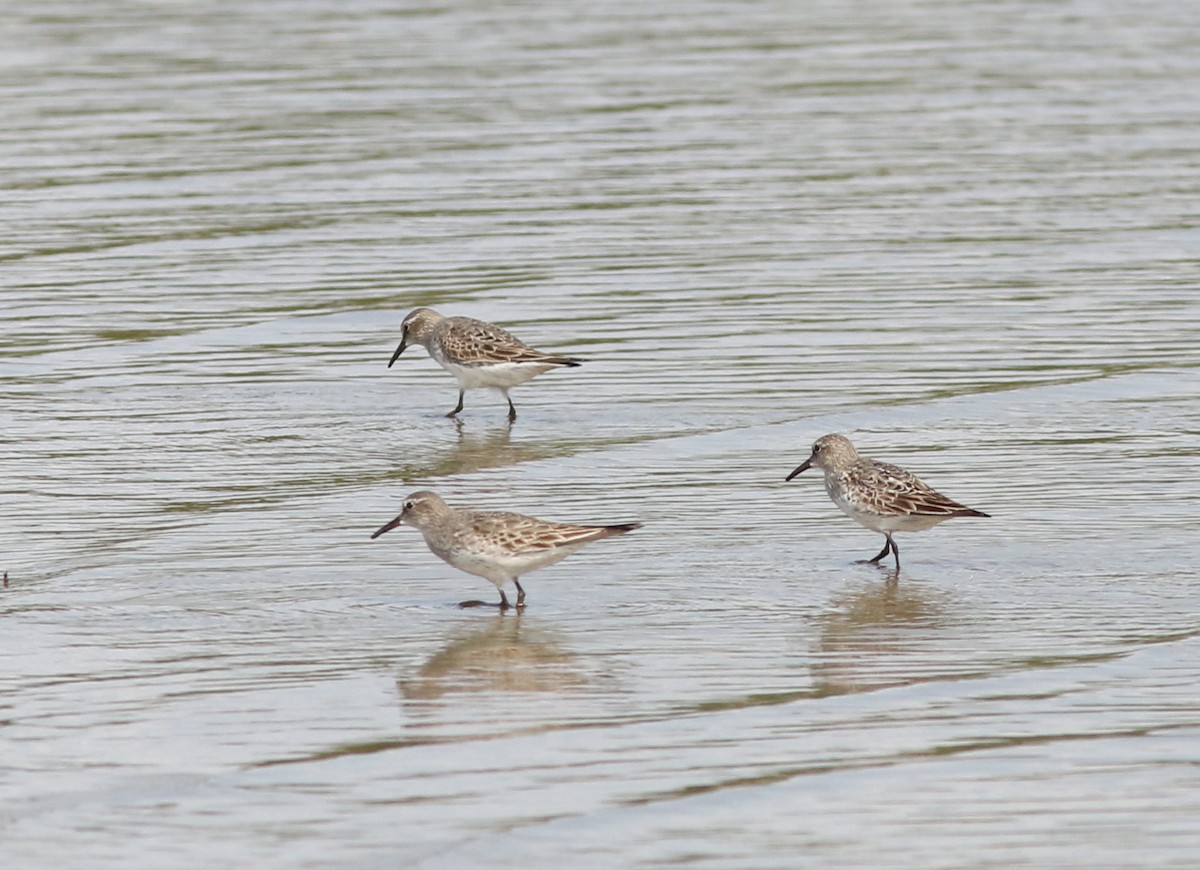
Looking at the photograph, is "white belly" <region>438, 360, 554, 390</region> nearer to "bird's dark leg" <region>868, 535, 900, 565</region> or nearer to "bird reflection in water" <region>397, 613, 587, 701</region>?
"bird's dark leg" <region>868, 535, 900, 565</region>

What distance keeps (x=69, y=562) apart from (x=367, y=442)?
388 centimetres

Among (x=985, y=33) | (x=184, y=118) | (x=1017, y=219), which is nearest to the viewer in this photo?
(x=1017, y=219)

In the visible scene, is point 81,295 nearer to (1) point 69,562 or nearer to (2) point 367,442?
(2) point 367,442

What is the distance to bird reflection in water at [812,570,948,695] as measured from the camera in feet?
37.1

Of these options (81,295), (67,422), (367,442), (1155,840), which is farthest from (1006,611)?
(81,295)

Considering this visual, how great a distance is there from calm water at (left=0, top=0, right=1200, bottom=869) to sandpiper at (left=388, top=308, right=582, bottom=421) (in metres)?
0.36

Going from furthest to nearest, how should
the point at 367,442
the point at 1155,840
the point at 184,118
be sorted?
the point at 184,118 → the point at 367,442 → the point at 1155,840

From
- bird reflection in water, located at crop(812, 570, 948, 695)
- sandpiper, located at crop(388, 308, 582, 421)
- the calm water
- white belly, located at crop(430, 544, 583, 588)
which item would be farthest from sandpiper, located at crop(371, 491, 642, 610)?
sandpiper, located at crop(388, 308, 582, 421)

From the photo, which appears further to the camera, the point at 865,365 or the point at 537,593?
the point at 865,365

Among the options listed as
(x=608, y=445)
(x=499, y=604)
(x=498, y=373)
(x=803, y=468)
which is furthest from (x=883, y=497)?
(x=498, y=373)

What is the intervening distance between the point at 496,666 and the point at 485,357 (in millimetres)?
6662

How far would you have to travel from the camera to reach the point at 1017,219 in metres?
24.0

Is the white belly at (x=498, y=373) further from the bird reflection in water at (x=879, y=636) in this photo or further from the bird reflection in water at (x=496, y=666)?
the bird reflection in water at (x=496, y=666)

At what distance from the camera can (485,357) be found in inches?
714
